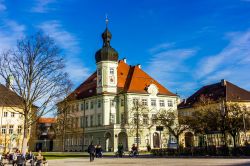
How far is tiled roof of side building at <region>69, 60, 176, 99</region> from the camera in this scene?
73.4 metres

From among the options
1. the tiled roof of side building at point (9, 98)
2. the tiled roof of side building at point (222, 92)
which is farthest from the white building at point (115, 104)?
the tiled roof of side building at point (9, 98)

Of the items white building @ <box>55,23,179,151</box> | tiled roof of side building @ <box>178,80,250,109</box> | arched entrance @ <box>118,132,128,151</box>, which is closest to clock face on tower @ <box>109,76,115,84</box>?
white building @ <box>55,23,179,151</box>

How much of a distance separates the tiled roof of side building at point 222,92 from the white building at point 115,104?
1128cm

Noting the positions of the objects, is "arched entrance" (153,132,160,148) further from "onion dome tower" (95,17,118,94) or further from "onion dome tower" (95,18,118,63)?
"onion dome tower" (95,18,118,63)

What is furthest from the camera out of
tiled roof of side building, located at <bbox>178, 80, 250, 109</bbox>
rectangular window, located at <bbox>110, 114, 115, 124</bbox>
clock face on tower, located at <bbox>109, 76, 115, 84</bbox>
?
tiled roof of side building, located at <bbox>178, 80, 250, 109</bbox>

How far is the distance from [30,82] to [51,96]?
2721 mm

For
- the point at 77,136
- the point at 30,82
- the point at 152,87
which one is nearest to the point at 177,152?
the point at 30,82

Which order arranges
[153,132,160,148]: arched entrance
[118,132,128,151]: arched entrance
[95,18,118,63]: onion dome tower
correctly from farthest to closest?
1. [95,18,118,63]: onion dome tower
2. [153,132,160,148]: arched entrance
3. [118,132,128,151]: arched entrance

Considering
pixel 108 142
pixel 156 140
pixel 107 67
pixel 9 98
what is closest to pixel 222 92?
pixel 156 140

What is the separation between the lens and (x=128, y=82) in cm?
7488

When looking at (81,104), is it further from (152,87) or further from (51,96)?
(51,96)

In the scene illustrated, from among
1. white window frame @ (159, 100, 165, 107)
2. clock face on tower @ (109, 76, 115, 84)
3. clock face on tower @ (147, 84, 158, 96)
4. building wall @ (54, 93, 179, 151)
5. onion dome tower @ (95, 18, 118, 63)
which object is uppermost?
onion dome tower @ (95, 18, 118, 63)

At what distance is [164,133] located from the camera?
70.9 meters

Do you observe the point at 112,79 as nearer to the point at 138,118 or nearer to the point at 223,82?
the point at 138,118
